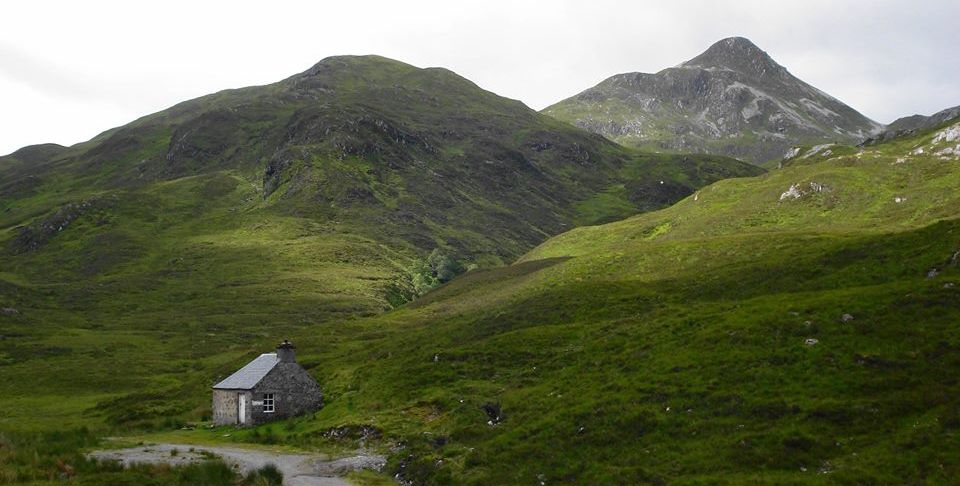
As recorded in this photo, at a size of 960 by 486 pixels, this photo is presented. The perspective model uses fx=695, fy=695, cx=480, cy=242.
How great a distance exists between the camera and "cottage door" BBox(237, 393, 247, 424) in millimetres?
59878

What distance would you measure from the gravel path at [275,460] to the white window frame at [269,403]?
1040cm

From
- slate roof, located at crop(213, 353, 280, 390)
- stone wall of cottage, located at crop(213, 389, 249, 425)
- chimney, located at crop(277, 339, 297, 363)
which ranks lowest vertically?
stone wall of cottage, located at crop(213, 389, 249, 425)

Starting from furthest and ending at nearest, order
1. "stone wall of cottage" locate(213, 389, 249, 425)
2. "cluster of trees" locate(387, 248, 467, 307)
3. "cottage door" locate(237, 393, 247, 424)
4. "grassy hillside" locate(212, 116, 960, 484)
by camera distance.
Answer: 1. "cluster of trees" locate(387, 248, 467, 307)
2. "stone wall of cottage" locate(213, 389, 249, 425)
3. "cottage door" locate(237, 393, 247, 424)
4. "grassy hillside" locate(212, 116, 960, 484)

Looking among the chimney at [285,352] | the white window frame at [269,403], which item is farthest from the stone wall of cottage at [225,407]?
the chimney at [285,352]

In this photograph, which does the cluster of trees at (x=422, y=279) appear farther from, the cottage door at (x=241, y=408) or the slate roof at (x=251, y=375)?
the cottage door at (x=241, y=408)

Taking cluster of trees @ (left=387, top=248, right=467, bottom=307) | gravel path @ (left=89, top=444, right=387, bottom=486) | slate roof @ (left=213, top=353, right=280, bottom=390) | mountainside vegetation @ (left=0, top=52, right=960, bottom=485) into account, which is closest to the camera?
mountainside vegetation @ (left=0, top=52, right=960, bottom=485)

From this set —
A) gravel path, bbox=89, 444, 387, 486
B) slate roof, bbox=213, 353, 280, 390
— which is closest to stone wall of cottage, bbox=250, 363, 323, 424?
Answer: slate roof, bbox=213, 353, 280, 390

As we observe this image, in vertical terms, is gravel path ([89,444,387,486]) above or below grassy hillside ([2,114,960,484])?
below

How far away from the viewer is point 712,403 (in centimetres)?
3519

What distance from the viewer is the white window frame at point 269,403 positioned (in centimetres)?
5994

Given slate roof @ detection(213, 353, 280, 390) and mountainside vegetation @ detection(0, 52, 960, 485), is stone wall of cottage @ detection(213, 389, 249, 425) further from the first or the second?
mountainside vegetation @ detection(0, 52, 960, 485)

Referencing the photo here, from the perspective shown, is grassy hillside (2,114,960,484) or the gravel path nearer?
grassy hillside (2,114,960,484)

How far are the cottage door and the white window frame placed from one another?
5.49ft

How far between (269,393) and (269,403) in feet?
3.00
